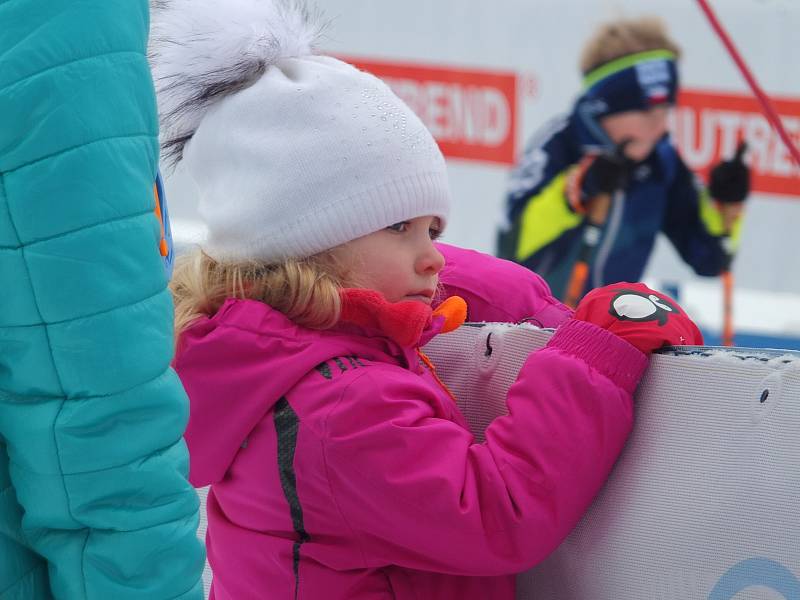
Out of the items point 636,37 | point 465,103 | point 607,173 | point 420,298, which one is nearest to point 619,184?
point 607,173

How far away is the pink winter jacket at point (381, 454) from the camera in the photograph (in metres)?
1.06

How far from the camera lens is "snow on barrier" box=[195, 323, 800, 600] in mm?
1035

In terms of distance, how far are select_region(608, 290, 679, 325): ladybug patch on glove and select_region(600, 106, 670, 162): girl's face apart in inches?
96.7

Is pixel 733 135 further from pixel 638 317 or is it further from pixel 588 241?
pixel 638 317

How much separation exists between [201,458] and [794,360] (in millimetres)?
600

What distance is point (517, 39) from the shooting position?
3.57m

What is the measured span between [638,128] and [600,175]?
19 centimetres

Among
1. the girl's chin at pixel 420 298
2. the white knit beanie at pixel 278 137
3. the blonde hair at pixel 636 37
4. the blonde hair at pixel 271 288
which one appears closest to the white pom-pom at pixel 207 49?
the white knit beanie at pixel 278 137

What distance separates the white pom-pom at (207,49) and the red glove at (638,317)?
439mm

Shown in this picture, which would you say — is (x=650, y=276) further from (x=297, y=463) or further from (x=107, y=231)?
(x=107, y=231)

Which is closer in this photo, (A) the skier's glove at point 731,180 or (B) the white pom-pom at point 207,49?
(B) the white pom-pom at point 207,49

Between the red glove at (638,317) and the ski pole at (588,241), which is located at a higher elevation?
the red glove at (638,317)

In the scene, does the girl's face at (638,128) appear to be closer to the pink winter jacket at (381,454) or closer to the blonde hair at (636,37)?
the blonde hair at (636,37)

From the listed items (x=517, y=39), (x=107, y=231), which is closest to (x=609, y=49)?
(x=517, y=39)
